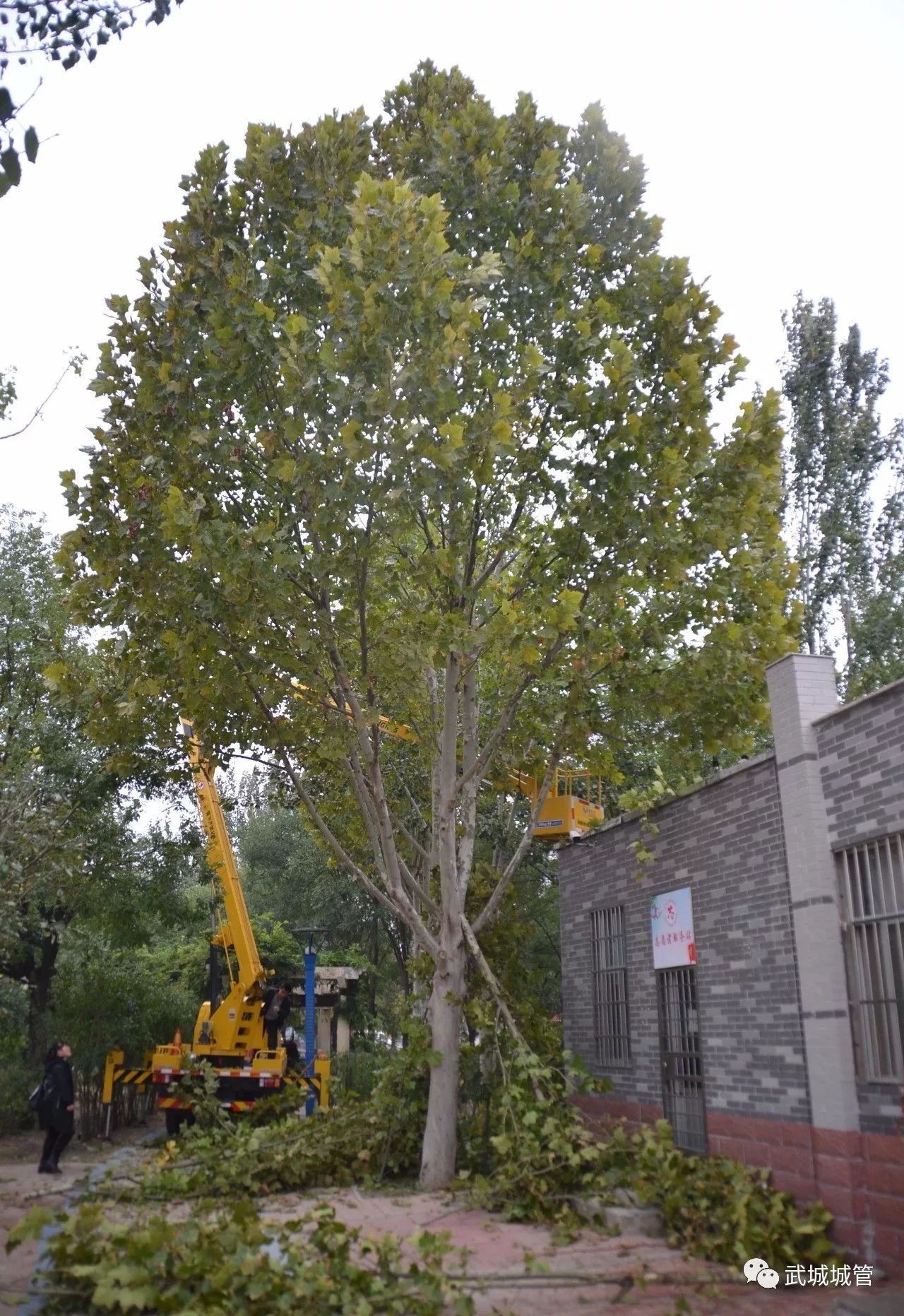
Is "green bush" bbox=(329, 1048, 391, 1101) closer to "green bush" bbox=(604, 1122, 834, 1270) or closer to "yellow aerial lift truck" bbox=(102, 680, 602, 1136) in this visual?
"yellow aerial lift truck" bbox=(102, 680, 602, 1136)

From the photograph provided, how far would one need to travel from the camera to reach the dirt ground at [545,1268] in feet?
20.8

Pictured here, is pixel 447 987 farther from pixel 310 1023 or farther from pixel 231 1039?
pixel 231 1039

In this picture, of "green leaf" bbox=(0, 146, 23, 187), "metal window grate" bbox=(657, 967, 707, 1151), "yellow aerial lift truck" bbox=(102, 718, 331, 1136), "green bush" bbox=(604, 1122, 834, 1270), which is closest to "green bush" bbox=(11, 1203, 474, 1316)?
"green bush" bbox=(604, 1122, 834, 1270)

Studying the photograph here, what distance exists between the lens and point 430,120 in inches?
401

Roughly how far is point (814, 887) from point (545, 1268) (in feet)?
10.9

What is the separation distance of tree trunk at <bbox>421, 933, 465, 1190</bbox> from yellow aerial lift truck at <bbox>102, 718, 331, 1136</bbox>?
5.42 meters

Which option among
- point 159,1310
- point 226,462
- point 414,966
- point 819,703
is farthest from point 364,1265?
point 226,462

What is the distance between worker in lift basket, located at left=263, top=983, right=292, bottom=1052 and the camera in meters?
16.3

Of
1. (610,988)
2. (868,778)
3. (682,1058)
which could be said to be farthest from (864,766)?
(610,988)

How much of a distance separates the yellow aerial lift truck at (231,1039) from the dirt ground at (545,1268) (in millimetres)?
5623

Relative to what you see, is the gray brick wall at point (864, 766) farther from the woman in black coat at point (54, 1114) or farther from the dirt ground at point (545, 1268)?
the woman in black coat at point (54, 1114)

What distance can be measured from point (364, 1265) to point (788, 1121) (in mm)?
3381

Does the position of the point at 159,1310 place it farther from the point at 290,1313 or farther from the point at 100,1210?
the point at 100,1210

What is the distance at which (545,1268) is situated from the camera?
6.68 meters
